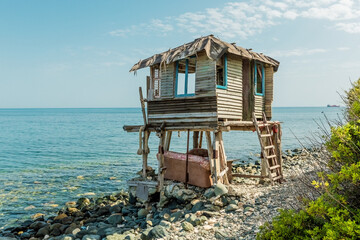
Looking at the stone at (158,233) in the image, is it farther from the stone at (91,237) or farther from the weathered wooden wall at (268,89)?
the weathered wooden wall at (268,89)

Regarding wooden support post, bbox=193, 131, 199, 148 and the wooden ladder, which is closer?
the wooden ladder

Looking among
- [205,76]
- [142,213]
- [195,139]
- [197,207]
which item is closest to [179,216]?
[197,207]

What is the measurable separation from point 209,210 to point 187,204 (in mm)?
1625

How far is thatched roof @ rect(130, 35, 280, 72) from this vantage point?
39.3 feet

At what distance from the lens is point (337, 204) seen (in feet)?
18.6

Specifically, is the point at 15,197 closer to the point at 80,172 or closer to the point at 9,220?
the point at 9,220

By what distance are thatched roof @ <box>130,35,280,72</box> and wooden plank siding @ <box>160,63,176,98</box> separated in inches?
16.5

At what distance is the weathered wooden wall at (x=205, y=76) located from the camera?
12.4 meters

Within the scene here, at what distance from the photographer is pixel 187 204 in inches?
498

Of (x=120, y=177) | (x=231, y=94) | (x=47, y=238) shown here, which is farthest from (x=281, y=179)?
(x=120, y=177)

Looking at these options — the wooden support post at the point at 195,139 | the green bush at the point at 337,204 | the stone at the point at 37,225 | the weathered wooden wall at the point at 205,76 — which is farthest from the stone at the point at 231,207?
the wooden support post at the point at 195,139

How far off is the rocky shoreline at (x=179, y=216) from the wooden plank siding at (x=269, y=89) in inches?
142

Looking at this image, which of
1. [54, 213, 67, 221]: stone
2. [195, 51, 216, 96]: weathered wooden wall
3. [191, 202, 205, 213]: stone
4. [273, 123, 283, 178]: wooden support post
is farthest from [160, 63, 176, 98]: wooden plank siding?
[54, 213, 67, 221]: stone

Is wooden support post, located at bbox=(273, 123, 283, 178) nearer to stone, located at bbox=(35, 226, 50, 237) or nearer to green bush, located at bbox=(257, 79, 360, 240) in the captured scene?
green bush, located at bbox=(257, 79, 360, 240)
